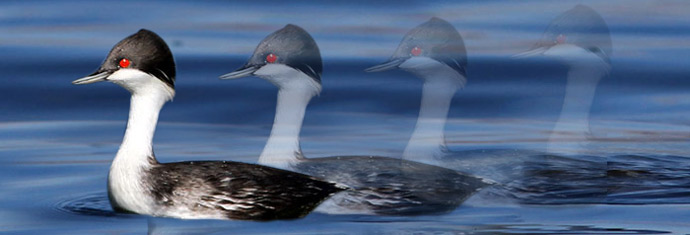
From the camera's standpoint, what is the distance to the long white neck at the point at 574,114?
40.0 feet

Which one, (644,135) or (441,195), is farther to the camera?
(644,135)

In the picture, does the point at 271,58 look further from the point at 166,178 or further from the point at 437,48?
the point at 166,178

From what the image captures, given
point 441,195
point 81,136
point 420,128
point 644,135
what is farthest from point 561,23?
point 81,136

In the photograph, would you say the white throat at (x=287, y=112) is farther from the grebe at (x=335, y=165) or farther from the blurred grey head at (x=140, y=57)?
the blurred grey head at (x=140, y=57)

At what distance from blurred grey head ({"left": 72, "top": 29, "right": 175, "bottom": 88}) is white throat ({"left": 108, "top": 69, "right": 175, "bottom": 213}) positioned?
0.04m

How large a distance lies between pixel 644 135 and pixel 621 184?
6.60 feet

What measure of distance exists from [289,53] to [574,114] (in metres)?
2.40

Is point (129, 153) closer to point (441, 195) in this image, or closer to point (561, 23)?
point (441, 195)

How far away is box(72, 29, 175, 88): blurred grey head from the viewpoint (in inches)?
387

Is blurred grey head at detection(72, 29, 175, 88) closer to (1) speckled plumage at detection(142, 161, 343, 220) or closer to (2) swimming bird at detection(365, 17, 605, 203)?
(1) speckled plumage at detection(142, 161, 343, 220)

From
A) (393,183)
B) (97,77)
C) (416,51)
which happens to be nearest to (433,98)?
(416,51)

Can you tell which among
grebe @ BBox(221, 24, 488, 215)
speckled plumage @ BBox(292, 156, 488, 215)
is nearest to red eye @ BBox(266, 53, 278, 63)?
grebe @ BBox(221, 24, 488, 215)

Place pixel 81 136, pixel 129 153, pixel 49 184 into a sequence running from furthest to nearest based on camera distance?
1. pixel 81 136
2. pixel 49 184
3. pixel 129 153

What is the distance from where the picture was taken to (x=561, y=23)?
42.5ft
